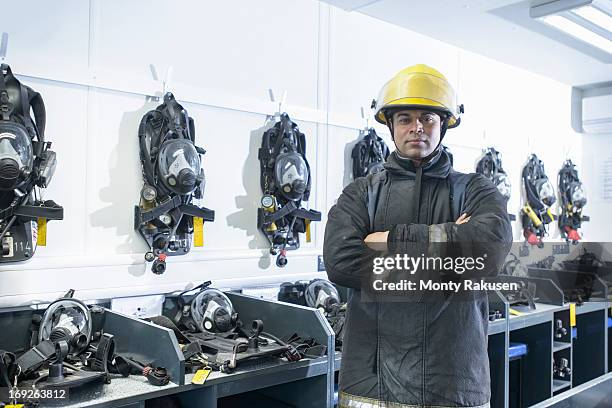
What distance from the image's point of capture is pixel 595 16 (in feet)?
12.9

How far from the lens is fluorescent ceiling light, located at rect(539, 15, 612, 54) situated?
4.02 meters

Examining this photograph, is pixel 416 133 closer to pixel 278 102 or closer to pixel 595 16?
pixel 278 102

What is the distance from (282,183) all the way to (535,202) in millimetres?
3066

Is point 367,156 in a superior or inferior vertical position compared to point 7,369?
superior

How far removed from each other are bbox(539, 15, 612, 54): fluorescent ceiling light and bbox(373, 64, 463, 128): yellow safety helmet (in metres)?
2.45

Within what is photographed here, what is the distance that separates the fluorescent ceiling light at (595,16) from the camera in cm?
380

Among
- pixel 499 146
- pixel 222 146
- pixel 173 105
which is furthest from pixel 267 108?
pixel 499 146

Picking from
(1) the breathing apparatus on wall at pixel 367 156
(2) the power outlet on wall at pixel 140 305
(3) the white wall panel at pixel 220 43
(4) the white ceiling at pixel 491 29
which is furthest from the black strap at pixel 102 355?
(4) the white ceiling at pixel 491 29

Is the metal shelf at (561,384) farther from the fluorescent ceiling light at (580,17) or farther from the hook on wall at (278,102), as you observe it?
the hook on wall at (278,102)

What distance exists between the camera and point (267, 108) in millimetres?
3520

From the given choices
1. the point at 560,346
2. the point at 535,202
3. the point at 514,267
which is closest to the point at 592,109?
the point at 535,202

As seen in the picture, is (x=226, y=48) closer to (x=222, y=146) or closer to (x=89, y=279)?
(x=222, y=146)

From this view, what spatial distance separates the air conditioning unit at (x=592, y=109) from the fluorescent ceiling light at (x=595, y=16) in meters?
2.14

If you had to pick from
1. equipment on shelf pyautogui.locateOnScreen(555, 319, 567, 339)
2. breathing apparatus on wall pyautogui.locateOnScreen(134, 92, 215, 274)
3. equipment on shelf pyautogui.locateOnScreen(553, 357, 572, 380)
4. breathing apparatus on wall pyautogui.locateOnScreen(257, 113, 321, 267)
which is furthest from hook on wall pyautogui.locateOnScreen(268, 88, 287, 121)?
equipment on shelf pyautogui.locateOnScreen(553, 357, 572, 380)
